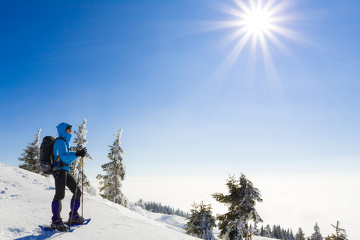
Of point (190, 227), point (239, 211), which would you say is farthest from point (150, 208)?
point (239, 211)

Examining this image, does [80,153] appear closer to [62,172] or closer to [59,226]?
[62,172]

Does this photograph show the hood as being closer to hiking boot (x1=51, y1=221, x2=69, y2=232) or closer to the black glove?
the black glove

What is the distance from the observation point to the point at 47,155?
515 centimetres

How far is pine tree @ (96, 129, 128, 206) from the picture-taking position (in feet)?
88.8

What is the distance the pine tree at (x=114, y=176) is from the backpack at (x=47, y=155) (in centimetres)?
2384

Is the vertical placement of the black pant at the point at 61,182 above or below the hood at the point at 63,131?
below

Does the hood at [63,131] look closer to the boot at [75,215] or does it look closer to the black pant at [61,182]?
the black pant at [61,182]

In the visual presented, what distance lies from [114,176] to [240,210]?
17289 millimetres

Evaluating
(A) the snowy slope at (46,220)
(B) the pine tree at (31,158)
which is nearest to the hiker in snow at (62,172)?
(A) the snowy slope at (46,220)

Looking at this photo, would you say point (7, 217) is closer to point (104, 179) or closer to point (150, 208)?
point (104, 179)

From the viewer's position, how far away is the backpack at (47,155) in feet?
16.8

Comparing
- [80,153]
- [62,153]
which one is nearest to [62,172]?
[62,153]

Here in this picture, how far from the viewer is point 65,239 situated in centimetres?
432

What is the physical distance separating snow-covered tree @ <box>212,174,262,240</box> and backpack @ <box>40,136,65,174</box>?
62.5 feet
